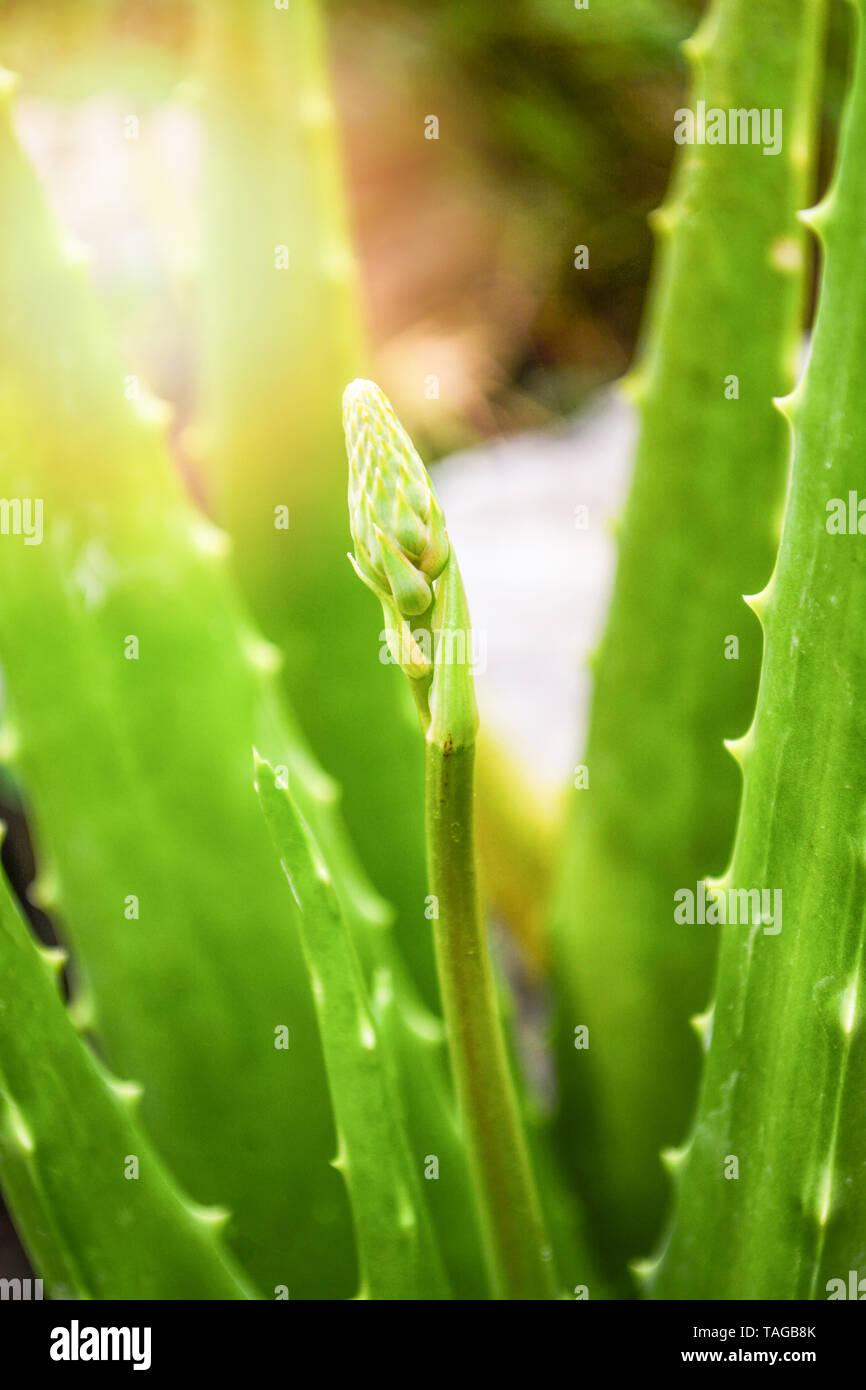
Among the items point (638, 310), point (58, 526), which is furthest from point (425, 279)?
point (58, 526)

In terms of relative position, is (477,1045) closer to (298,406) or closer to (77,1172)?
(77,1172)

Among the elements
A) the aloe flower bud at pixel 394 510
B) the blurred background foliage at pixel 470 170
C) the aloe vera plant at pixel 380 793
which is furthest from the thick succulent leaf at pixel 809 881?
the blurred background foliage at pixel 470 170

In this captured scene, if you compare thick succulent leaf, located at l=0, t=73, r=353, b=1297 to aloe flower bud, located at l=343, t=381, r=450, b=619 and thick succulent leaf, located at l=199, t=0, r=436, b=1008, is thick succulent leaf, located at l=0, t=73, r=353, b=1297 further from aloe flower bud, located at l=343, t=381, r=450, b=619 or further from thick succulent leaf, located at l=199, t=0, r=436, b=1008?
aloe flower bud, located at l=343, t=381, r=450, b=619

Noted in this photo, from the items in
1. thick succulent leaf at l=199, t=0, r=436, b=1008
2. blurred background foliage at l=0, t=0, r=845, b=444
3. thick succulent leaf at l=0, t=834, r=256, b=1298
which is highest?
blurred background foliage at l=0, t=0, r=845, b=444

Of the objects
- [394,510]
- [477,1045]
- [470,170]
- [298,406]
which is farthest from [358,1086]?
[470,170]

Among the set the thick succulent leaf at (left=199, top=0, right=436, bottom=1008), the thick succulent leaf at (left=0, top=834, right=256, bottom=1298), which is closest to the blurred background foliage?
the thick succulent leaf at (left=199, top=0, right=436, bottom=1008)

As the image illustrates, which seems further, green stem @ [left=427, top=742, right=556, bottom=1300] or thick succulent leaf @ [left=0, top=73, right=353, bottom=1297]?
thick succulent leaf @ [left=0, top=73, right=353, bottom=1297]
